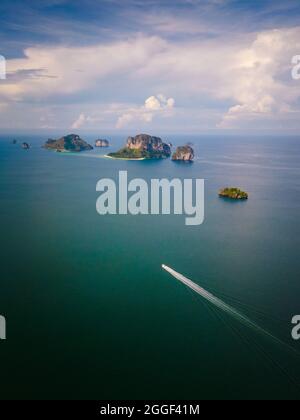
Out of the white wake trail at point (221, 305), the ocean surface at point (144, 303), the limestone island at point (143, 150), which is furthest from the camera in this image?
the limestone island at point (143, 150)

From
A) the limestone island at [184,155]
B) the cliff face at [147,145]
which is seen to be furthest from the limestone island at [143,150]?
the limestone island at [184,155]

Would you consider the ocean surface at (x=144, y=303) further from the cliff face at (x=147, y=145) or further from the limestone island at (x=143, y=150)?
the cliff face at (x=147, y=145)

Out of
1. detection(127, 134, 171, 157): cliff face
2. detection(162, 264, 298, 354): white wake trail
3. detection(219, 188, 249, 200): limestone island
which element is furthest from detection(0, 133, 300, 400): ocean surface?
detection(127, 134, 171, 157): cliff face

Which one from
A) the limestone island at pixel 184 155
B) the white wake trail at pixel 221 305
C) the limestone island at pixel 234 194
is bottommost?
the white wake trail at pixel 221 305

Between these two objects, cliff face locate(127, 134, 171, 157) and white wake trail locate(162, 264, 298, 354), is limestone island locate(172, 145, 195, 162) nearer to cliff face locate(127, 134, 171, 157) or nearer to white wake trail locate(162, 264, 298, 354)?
cliff face locate(127, 134, 171, 157)
